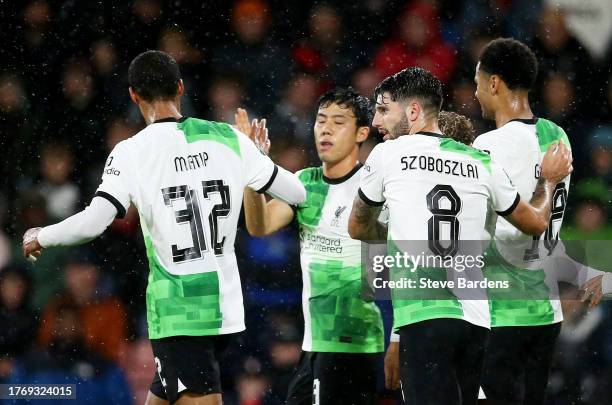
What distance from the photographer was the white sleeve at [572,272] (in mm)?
5250

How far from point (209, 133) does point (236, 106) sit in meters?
3.22

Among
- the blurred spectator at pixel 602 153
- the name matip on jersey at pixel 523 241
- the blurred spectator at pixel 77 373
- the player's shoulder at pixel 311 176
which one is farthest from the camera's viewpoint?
the blurred spectator at pixel 602 153

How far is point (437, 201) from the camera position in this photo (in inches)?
162

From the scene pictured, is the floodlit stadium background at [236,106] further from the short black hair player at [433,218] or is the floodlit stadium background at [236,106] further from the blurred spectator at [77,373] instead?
the short black hair player at [433,218]

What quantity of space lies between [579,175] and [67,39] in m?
4.05

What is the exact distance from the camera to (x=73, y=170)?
290 inches

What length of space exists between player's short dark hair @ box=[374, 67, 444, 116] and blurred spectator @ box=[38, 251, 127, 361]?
3.38 metres

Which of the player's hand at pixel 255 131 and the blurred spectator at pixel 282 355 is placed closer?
the player's hand at pixel 255 131

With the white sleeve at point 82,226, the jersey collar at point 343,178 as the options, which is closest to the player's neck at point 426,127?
the jersey collar at point 343,178

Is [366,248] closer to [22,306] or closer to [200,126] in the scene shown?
[200,126]

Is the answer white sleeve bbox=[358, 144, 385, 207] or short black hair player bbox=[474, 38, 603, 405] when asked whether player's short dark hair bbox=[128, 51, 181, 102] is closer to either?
white sleeve bbox=[358, 144, 385, 207]

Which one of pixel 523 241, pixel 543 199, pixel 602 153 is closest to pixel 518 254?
pixel 523 241

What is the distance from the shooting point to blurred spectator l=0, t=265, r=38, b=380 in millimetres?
6961

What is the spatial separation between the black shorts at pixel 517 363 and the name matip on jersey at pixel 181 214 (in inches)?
54.8
